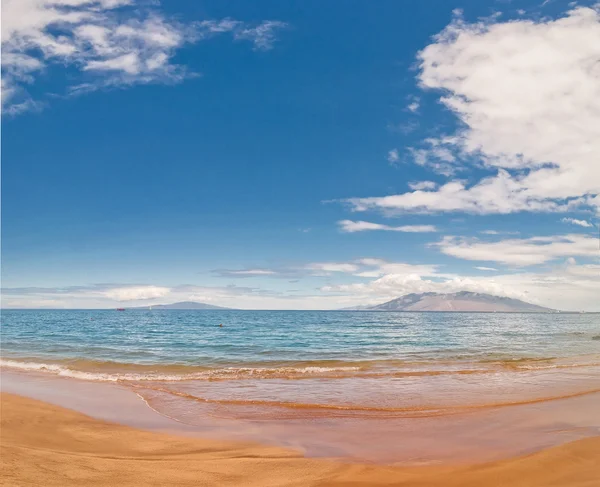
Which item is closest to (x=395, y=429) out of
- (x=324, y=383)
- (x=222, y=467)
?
(x=222, y=467)

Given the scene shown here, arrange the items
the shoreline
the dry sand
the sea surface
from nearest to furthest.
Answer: the dry sand, the shoreline, the sea surface

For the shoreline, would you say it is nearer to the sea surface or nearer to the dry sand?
the sea surface

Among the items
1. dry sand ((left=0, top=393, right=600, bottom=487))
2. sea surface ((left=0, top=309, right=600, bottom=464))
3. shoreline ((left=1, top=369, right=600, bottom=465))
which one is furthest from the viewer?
sea surface ((left=0, top=309, right=600, bottom=464))

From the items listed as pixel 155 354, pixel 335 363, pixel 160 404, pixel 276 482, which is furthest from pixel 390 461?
pixel 155 354

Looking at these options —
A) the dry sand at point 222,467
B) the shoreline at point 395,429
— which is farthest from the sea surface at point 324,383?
the dry sand at point 222,467

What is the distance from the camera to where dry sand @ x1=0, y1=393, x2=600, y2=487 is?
268 inches

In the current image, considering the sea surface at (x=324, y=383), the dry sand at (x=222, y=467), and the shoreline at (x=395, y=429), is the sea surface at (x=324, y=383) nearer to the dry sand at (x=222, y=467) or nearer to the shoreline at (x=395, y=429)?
the shoreline at (x=395, y=429)

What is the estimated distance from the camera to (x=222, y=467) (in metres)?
7.54

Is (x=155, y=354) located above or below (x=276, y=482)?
below

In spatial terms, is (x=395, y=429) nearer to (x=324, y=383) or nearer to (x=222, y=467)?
(x=222, y=467)

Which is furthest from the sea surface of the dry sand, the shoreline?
the dry sand

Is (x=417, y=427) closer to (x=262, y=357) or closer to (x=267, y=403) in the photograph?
(x=267, y=403)

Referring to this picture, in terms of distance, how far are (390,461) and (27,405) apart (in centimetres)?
1109

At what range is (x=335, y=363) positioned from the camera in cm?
2447
